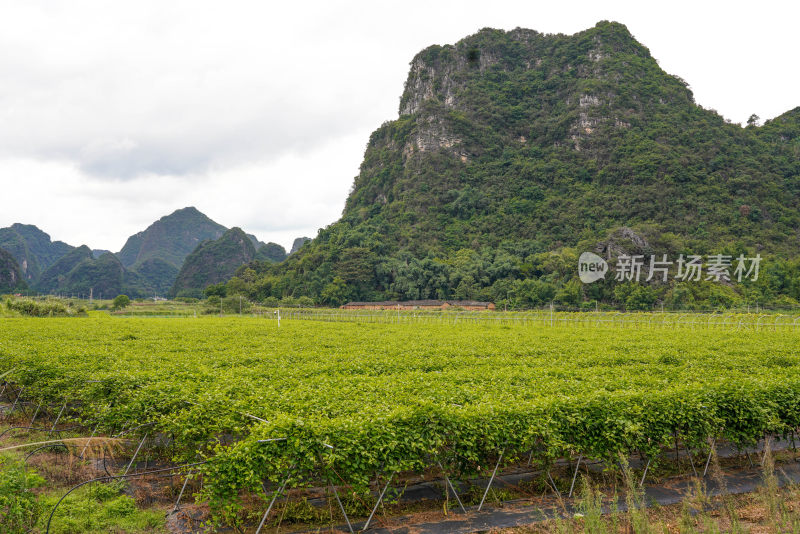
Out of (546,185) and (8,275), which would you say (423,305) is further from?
(8,275)

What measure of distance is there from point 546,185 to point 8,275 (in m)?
121

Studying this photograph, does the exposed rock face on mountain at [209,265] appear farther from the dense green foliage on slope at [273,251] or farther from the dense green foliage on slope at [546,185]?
the dense green foliage on slope at [546,185]

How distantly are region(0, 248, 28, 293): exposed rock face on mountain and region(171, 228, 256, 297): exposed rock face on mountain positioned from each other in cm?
4287

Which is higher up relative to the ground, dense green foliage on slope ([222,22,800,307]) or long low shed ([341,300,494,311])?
dense green foliage on slope ([222,22,800,307])

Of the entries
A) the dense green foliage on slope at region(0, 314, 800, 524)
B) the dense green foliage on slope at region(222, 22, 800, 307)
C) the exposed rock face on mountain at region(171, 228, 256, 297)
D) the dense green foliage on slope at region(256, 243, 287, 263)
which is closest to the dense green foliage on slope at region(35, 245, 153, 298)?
the exposed rock face on mountain at region(171, 228, 256, 297)

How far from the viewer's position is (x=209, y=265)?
149125 mm

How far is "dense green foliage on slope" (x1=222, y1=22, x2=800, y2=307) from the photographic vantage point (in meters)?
77.0

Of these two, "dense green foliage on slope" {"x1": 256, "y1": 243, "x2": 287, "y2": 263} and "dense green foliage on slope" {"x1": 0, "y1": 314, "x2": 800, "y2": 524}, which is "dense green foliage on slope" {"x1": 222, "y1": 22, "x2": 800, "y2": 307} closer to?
"dense green foliage on slope" {"x1": 256, "y1": 243, "x2": 287, "y2": 263}

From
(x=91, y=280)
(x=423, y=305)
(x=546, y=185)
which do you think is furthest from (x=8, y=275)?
(x=546, y=185)

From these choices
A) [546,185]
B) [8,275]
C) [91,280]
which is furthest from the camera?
[91,280]

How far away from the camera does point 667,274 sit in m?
69.0

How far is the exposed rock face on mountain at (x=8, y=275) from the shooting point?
96.2m

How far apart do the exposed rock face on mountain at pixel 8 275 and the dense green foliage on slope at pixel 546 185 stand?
46582 mm

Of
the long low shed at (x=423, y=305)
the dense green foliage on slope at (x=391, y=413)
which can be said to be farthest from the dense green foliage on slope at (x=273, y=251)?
the dense green foliage on slope at (x=391, y=413)
